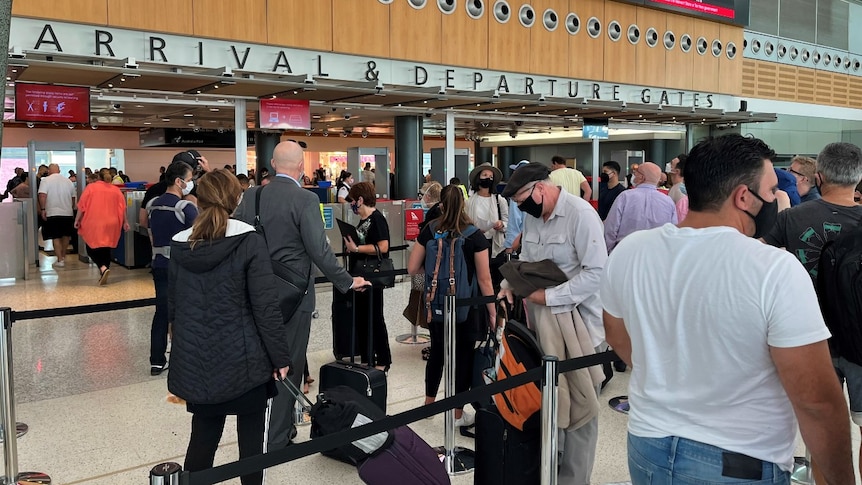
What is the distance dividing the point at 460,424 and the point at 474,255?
3.44 ft

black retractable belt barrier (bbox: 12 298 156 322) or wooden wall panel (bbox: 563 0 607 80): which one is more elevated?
wooden wall panel (bbox: 563 0 607 80)

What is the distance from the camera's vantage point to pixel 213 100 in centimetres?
1149

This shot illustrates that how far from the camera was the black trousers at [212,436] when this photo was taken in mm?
3022

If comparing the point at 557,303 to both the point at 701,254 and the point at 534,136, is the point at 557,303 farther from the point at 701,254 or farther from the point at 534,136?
the point at 534,136

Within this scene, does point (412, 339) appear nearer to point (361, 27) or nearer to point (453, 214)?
point (453, 214)

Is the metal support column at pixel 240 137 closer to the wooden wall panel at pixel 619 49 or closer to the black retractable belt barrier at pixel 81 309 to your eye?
the black retractable belt barrier at pixel 81 309

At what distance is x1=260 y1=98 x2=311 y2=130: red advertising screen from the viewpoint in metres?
11.1

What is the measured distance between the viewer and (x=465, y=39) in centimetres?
1350

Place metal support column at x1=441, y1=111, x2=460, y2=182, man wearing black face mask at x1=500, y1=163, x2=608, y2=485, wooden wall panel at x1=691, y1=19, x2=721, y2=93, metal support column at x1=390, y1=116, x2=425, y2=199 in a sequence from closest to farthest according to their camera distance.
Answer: man wearing black face mask at x1=500, y1=163, x2=608, y2=485 → metal support column at x1=441, y1=111, x2=460, y2=182 → metal support column at x1=390, y1=116, x2=425, y2=199 → wooden wall panel at x1=691, y1=19, x2=721, y2=93

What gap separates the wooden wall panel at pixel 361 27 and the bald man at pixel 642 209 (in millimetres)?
7181

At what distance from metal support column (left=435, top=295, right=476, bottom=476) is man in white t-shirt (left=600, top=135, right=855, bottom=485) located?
2.21 metres

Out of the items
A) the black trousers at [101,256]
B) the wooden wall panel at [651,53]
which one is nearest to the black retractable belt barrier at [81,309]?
the black trousers at [101,256]

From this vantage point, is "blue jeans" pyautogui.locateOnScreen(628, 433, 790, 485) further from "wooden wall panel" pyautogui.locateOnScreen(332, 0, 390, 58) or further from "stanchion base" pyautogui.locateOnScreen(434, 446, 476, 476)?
"wooden wall panel" pyautogui.locateOnScreen(332, 0, 390, 58)

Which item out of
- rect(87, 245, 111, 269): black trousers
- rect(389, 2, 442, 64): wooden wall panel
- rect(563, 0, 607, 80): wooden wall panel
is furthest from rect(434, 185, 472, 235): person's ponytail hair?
rect(563, 0, 607, 80): wooden wall panel
